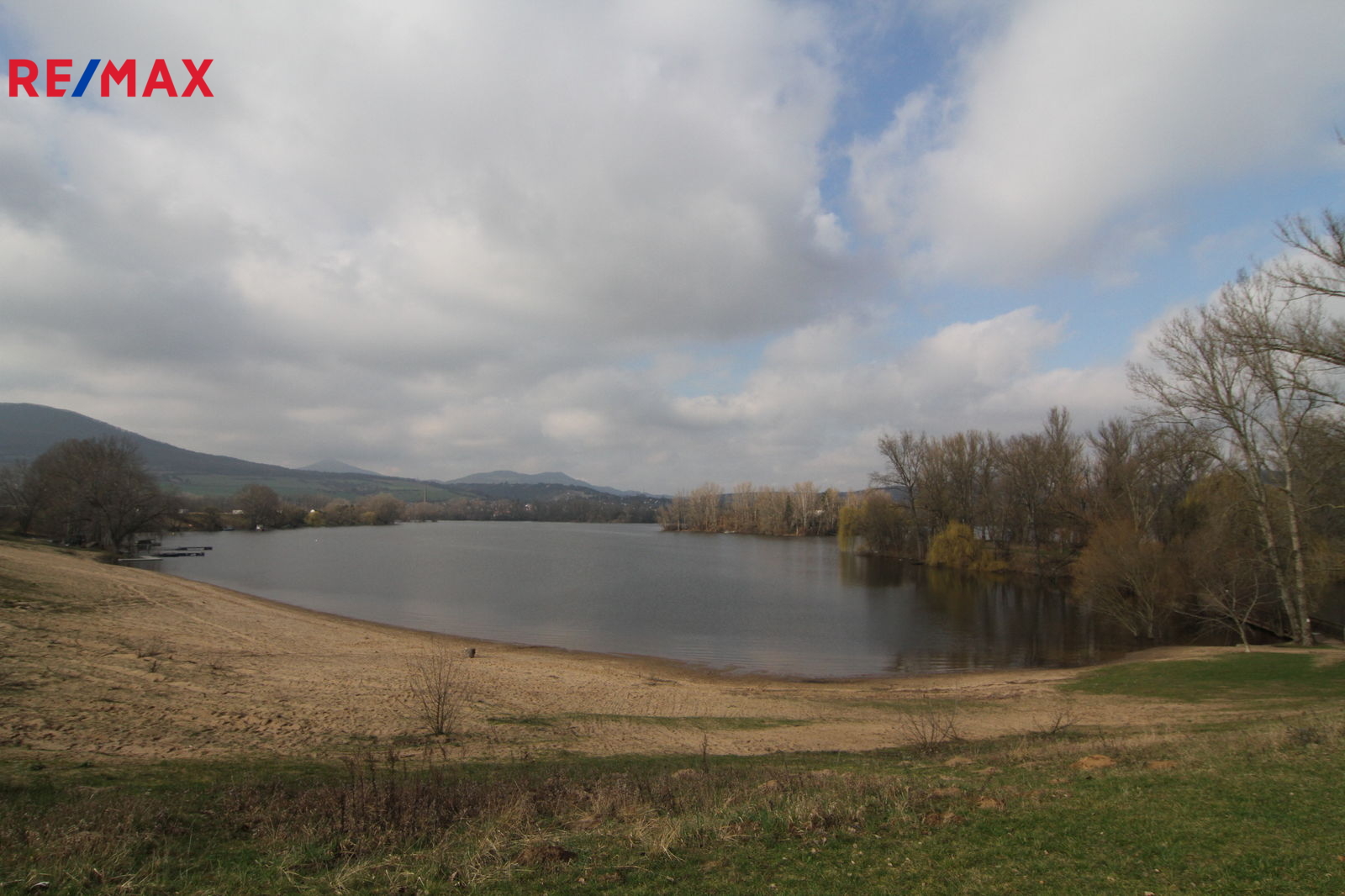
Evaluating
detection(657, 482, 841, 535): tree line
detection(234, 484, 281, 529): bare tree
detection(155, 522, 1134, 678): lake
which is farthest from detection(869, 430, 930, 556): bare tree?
detection(234, 484, 281, 529): bare tree

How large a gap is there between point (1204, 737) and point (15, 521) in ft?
297

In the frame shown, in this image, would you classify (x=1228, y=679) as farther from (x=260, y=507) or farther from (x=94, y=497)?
(x=260, y=507)

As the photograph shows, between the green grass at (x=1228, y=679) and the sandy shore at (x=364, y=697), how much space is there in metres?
1.51

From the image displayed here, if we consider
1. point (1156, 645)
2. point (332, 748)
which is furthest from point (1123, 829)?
point (1156, 645)

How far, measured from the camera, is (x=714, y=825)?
603cm

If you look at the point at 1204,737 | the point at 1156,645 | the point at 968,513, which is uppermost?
the point at 968,513

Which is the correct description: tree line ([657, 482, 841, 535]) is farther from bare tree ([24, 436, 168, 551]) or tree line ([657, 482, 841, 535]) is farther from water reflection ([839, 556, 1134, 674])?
bare tree ([24, 436, 168, 551])

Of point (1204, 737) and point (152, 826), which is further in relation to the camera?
point (1204, 737)

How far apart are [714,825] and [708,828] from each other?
8 centimetres

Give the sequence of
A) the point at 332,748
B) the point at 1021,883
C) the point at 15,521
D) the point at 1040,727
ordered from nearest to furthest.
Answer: the point at 1021,883 → the point at 332,748 → the point at 1040,727 → the point at 15,521

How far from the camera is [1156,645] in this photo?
27.3m

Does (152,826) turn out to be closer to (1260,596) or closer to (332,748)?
(332,748)

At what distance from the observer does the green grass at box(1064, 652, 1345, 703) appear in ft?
49.7

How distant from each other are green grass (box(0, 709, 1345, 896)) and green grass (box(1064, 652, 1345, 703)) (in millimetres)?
8350
